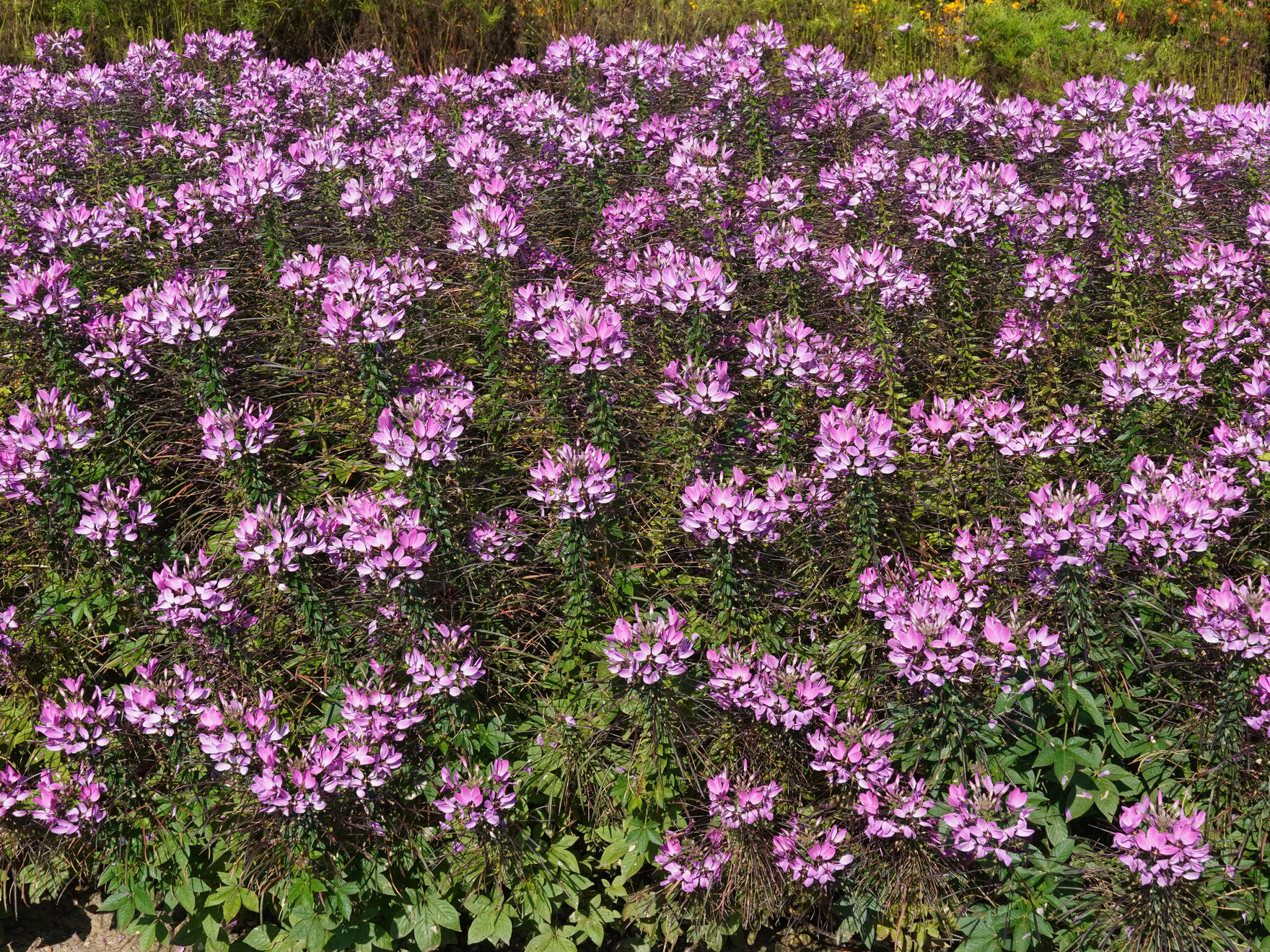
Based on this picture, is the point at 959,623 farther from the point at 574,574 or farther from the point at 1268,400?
the point at 1268,400

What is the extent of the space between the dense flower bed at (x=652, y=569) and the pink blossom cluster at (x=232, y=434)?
0.01 m

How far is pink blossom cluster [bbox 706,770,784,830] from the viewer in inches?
110

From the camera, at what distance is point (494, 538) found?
10.6ft

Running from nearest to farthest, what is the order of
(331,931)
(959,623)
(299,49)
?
(959,623)
(331,931)
(299,49)

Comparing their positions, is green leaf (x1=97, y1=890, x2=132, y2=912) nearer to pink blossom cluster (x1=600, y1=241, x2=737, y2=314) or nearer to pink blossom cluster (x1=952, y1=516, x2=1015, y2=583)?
pink blossom cluster (x1=600, y1=241, x2=737, y2=314)

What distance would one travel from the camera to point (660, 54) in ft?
21.6

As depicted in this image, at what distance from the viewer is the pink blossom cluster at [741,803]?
9.17ft

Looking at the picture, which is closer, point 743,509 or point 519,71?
point 743,509

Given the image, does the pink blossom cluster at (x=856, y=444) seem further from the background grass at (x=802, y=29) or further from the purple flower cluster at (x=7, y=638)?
the background grass at (x=802, y=29)

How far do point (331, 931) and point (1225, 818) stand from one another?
8.61 ft

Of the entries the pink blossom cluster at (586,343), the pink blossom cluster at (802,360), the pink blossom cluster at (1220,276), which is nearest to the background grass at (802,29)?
the pink blossom cluster at (1220,276)

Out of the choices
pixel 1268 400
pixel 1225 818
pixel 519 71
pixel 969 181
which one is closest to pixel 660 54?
pixel 519 71

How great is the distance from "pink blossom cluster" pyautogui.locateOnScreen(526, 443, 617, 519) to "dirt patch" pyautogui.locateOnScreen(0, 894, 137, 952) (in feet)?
7.46

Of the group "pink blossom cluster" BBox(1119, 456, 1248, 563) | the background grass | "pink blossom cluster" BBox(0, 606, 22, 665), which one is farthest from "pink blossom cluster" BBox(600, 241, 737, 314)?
the background grass
